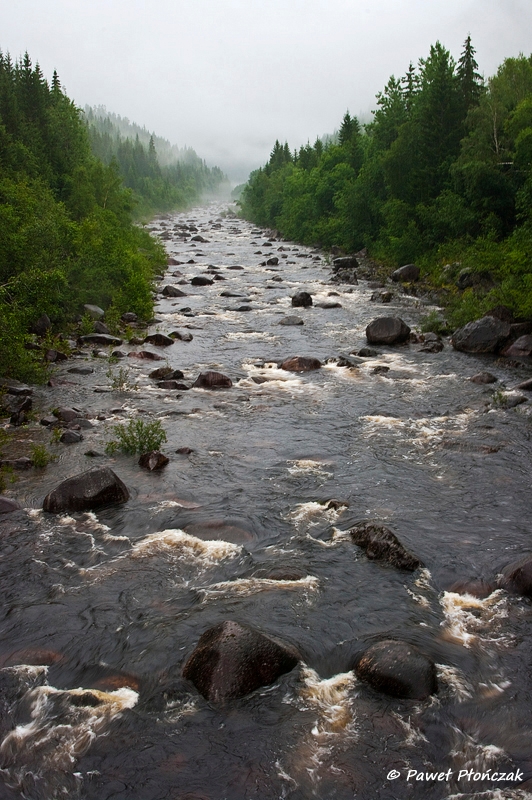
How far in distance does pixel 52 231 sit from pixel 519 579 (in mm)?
23291

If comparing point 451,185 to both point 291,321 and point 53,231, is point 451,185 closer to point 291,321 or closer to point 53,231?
point 291,321

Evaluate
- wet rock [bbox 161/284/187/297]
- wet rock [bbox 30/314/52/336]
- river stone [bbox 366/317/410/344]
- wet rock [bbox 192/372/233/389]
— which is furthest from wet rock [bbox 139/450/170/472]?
wet rock [bbox 161/284/187/297]

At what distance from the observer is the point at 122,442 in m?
15.9

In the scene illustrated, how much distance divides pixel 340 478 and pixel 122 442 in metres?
5.93

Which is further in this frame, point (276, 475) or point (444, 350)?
point (444, 350)

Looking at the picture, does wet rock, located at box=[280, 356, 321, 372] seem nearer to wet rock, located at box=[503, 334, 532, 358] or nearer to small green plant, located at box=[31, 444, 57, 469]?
A: wet rock, located at box=[503, 334, 532, 358]

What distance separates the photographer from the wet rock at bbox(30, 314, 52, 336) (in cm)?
2673

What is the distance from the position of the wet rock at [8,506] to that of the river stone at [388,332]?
63.2 ft

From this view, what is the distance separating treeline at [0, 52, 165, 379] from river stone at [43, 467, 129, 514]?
25.2 ft

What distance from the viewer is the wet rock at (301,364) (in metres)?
24.1

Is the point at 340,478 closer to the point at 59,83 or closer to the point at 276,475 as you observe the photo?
the point at 276,475

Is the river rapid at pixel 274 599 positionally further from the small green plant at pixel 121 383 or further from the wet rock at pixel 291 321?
the wet rock at pixel 291 321

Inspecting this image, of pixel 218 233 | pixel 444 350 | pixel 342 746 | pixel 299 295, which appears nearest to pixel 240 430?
pixel 342 746

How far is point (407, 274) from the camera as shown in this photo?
1727 inches
